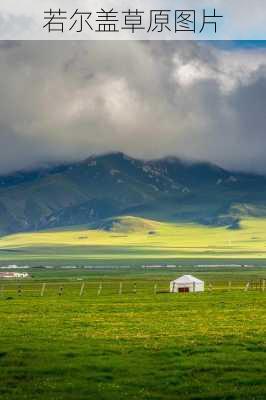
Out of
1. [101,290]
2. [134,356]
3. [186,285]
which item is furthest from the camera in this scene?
[101,290]

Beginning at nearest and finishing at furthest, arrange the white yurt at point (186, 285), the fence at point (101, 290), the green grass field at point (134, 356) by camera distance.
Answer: the green grass field at point (134, 356) < the fence at point (101, 290) < the white yurt at point (186, 285)

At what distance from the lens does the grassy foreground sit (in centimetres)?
2547

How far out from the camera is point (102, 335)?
3875cm

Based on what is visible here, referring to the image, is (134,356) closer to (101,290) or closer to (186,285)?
(186,285)

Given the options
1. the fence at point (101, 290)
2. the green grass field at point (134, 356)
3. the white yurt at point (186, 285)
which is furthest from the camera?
the white yurt at point (186, 285)

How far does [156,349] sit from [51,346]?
4410 mm

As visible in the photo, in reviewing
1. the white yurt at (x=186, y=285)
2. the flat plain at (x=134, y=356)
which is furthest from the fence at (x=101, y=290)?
the flat plain at (x=134, y=356)

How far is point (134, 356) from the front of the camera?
103ft

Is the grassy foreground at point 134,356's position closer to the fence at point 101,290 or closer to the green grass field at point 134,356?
the green grass field at point 134,356

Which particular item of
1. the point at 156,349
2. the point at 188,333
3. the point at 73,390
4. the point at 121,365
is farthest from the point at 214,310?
the point at 73,390

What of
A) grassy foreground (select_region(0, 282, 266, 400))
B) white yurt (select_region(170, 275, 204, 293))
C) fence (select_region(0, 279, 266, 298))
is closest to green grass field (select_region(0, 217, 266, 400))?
grassy foreground (select_region(0, 282, 266, 400))

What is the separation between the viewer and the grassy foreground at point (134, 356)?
25.5m

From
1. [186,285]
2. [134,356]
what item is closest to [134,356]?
[134,356]

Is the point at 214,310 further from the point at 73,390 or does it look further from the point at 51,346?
the point at 73,390
